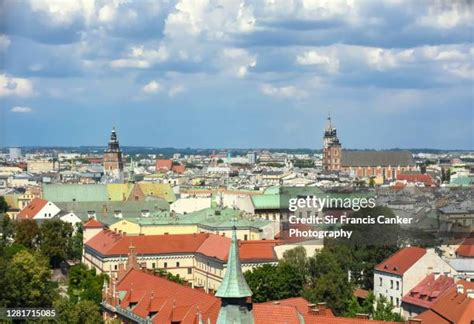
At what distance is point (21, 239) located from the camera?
220 ft

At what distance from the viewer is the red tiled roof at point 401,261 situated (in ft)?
150

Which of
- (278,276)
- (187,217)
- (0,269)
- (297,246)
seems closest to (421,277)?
(278,276)

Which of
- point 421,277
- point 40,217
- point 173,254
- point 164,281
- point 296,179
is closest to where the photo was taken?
point 164,281

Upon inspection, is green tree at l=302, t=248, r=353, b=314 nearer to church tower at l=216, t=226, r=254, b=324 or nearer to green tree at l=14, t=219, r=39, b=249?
church tower at l=216, t=226, r=254, b=324

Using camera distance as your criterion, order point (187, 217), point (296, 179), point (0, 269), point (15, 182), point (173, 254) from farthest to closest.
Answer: point (15, 182) < point (296, 179) < point (187, 217) < point (173, 254) < point (0, 269)

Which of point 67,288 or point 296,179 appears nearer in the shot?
point 67,288

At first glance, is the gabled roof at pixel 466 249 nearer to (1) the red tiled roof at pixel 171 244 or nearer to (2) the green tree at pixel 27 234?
(1) the red tiled roof at pixel 171 244

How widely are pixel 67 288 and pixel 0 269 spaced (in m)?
15.6

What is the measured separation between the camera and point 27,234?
220 feet

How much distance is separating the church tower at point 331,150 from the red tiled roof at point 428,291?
11392 cm

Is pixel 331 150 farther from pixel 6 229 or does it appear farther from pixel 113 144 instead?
pixel 6 229

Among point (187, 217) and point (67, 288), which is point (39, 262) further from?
point (187, 217)

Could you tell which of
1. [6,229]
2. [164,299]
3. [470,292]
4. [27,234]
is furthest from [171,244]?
[470,292]

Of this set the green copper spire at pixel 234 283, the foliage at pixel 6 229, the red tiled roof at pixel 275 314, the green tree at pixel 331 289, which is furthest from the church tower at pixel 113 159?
the green copper spire at pixel 234 283
